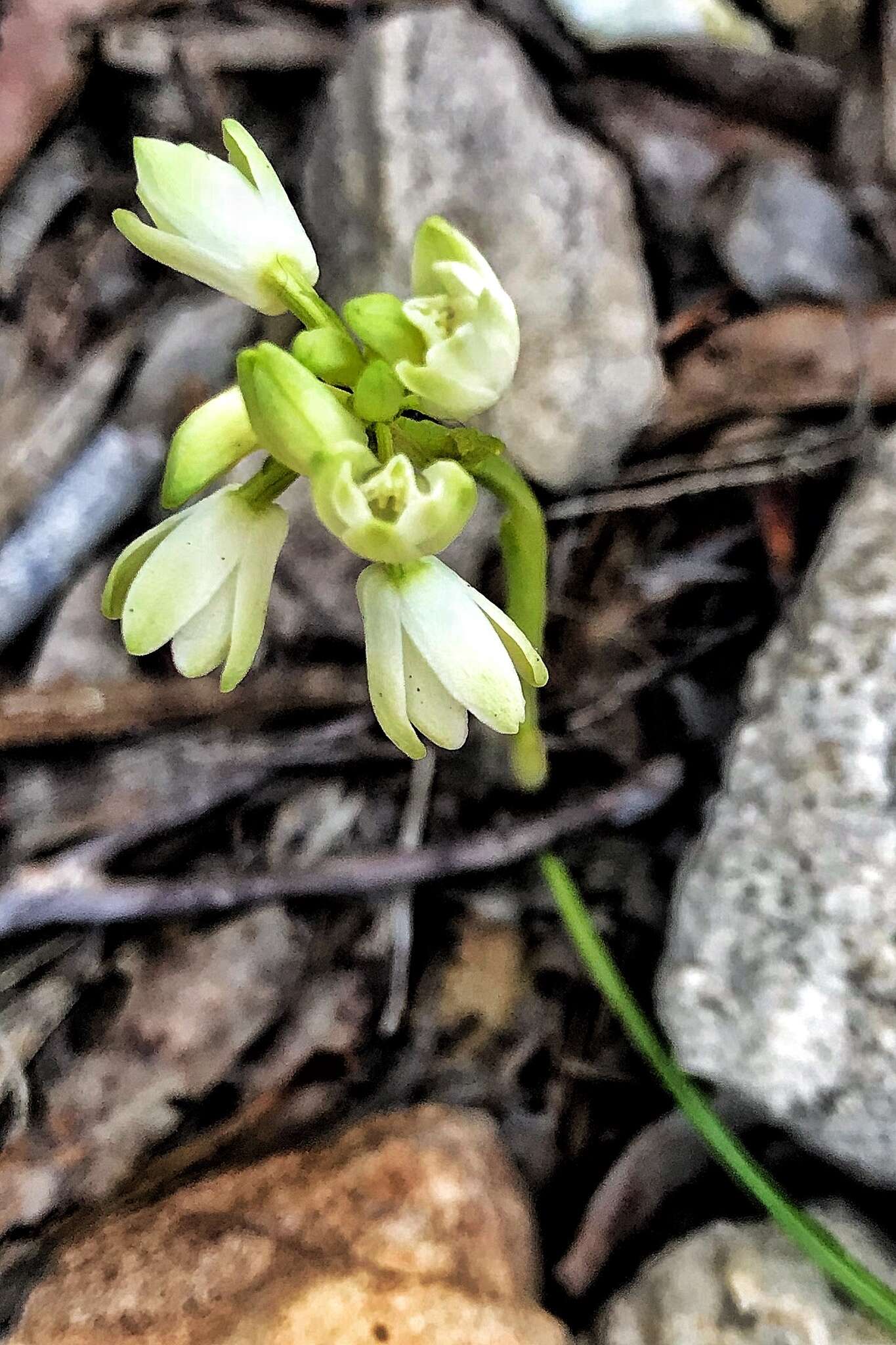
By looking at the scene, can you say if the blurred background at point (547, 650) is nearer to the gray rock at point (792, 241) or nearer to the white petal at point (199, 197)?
the gray rock at point (792, 241)

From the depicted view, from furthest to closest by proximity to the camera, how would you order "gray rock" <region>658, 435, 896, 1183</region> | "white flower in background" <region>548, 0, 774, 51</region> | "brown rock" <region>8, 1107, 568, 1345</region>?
"white flower in background" <region>548, 0, 774, 51</region>, "gray rock" <region>658, 435, 896, 1183</region>, "brown rock" <region>8, 1107, 568, 1345</region>

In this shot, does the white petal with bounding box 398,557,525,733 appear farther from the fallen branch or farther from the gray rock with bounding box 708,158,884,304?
the gray rock with bounding box 708,158,884,304

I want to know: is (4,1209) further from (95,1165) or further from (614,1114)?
(614,1114)

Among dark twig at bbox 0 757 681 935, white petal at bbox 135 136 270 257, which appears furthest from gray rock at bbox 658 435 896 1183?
white petal at bbox 135 136 270 257

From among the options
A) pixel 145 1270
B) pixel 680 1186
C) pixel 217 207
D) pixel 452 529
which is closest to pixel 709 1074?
pixel 680 1186

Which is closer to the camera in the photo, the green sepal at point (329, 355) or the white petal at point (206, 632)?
the green sepal at point (329, 355)

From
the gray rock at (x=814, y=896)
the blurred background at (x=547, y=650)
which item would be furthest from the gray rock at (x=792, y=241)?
the gray rock at (x=814, y=896)
